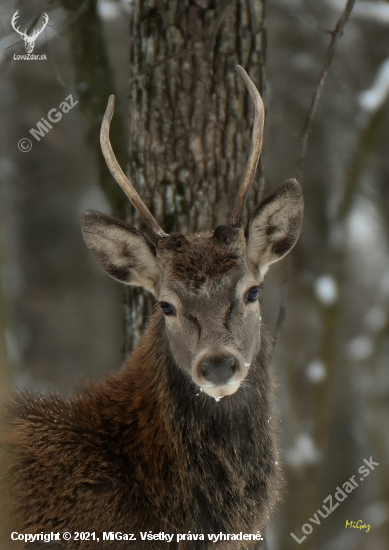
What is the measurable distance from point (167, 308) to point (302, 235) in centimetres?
513

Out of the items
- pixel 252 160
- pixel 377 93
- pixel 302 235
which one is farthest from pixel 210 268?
pixel 302 235

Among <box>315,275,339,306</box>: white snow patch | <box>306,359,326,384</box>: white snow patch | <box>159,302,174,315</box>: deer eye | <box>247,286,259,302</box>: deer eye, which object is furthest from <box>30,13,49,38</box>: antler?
<box>306,359,326,384</box>: white snow patch

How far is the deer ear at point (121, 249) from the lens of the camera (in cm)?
381

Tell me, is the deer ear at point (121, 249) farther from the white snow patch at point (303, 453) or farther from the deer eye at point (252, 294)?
the white snow patch at point (303, 453)

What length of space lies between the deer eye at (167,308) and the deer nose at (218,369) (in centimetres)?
51

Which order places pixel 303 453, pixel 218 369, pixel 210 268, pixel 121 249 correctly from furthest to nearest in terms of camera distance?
pixel 303 453, pixel 121 249, pixel 210 268, pixel 218 369

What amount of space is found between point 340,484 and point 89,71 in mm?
5830

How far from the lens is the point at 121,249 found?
12.9ft

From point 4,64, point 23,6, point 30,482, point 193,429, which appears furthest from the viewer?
point 23,6

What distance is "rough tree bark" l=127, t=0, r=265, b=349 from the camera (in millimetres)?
4418

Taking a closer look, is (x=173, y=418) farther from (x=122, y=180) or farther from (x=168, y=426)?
(x=122, y=180)

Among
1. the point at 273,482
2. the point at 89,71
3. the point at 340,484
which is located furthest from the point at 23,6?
the point at 340,484

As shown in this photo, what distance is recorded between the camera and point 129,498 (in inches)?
141

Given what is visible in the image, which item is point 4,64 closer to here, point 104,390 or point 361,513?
point 104,390
